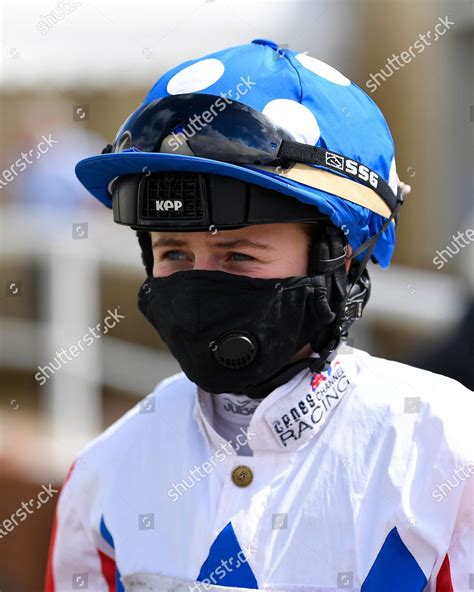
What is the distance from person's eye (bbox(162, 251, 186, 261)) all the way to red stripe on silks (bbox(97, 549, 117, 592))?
2.84ft

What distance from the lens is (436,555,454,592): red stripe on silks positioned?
6.41 ft

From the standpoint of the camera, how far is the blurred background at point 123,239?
16.3 feet

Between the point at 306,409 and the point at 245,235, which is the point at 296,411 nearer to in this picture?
the point at 306,409

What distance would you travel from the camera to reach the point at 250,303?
2213 mm

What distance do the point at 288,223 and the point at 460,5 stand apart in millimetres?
4289

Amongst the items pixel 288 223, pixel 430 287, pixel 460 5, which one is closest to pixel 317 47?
pixel 460 5
